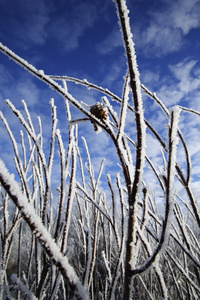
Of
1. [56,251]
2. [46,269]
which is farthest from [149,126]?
[46,269]

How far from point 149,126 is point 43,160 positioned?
473 millimetres

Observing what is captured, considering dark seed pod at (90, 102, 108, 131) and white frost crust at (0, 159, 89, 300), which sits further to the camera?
dark seed pod at (90, 102, 108, 131)

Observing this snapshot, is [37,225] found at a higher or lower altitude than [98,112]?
lower

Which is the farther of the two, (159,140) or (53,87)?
(159,140)

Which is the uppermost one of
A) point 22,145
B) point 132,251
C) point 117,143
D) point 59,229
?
point 22,145

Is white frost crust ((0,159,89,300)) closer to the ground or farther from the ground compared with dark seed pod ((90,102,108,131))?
closer to the ground

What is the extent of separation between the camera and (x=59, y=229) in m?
0.86

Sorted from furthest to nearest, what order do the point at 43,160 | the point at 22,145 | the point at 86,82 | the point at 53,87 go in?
the point at 22,145 → the point at 43,160 → the point at 86,82 → the point at 53,87

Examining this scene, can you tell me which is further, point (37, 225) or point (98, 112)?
point (98, 112)

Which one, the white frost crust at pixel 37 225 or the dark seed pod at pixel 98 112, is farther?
the dark seed pod at pixel 98 112

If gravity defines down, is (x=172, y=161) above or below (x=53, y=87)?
below

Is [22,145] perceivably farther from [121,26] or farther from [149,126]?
[121,26]

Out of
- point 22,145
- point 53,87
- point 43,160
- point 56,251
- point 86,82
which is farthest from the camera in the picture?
point 22,145

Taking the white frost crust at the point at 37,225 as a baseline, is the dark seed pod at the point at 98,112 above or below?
above
